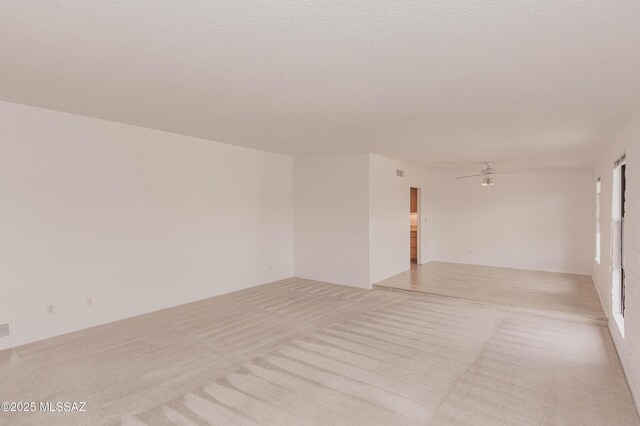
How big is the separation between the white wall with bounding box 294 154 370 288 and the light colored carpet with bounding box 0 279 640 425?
1843mm

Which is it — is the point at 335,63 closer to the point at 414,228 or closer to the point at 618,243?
the point at 618,243

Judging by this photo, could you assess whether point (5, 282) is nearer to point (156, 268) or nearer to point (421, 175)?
point (156, 268)

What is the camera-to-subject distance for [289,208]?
765 centimetres

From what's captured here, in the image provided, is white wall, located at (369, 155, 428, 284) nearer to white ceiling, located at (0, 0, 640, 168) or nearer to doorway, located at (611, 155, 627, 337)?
white ceiling, located at (0, 0, 640, 168)

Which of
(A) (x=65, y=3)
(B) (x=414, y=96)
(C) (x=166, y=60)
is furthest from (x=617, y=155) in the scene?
(A) (x=65, y=3)

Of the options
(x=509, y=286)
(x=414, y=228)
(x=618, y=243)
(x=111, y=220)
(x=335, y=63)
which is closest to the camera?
(x=335, y=63)

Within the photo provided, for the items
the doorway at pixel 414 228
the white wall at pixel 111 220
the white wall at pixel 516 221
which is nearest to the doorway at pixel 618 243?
the white wall at pixel 516 221

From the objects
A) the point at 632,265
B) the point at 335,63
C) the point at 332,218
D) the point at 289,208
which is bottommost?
the point at 632,265

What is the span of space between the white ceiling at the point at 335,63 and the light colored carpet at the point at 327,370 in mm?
2521

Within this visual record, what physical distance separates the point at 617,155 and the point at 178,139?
6013mm

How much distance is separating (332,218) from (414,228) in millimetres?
3918

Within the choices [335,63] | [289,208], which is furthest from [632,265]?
[289,208]

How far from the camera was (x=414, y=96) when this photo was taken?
3.15 m

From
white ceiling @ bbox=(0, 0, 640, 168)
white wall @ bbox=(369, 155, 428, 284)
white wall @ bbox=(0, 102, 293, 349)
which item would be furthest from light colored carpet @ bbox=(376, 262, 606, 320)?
white wall @ bbox=(0, 102, 293, 349)
